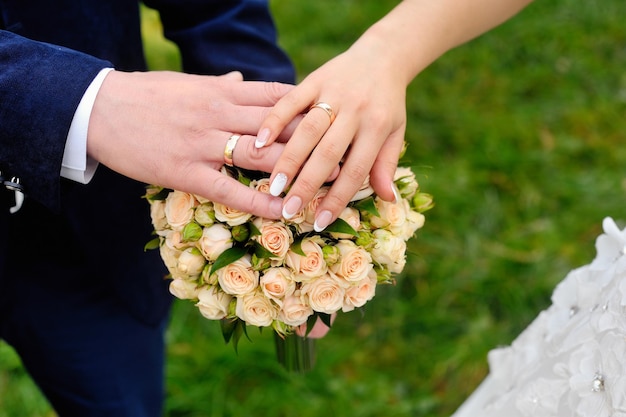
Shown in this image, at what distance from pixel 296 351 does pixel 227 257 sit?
350 mm

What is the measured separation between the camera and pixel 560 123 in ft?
10.6

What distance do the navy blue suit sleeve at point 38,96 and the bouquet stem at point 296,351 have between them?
528mm

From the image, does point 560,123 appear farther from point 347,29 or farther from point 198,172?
point 198,172

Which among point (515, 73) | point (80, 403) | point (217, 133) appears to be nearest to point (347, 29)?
point (515, 73)

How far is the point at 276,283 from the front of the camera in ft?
3.50

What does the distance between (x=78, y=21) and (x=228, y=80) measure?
336mm

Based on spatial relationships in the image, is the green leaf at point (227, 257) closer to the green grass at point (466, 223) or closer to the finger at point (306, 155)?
the finger at point (306, 155)

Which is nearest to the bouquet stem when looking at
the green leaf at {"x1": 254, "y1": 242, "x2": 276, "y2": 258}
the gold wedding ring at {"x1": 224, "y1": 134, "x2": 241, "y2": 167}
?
the green leaf at {"x1": 254, "y1": 242, "x2": 276, "y2": 258}

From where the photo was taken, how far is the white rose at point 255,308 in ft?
3.57

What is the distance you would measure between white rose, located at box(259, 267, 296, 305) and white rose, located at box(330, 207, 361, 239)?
102 millimetres

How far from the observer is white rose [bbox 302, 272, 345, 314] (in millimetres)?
1091

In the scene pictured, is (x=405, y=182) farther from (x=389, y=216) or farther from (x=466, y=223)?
(x=466, y=223)

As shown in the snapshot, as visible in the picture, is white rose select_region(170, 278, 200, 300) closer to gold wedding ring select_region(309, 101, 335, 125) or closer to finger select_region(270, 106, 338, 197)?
finger select_region(270, 106, 338, 197)

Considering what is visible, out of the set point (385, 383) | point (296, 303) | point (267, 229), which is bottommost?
point (385, 383)
